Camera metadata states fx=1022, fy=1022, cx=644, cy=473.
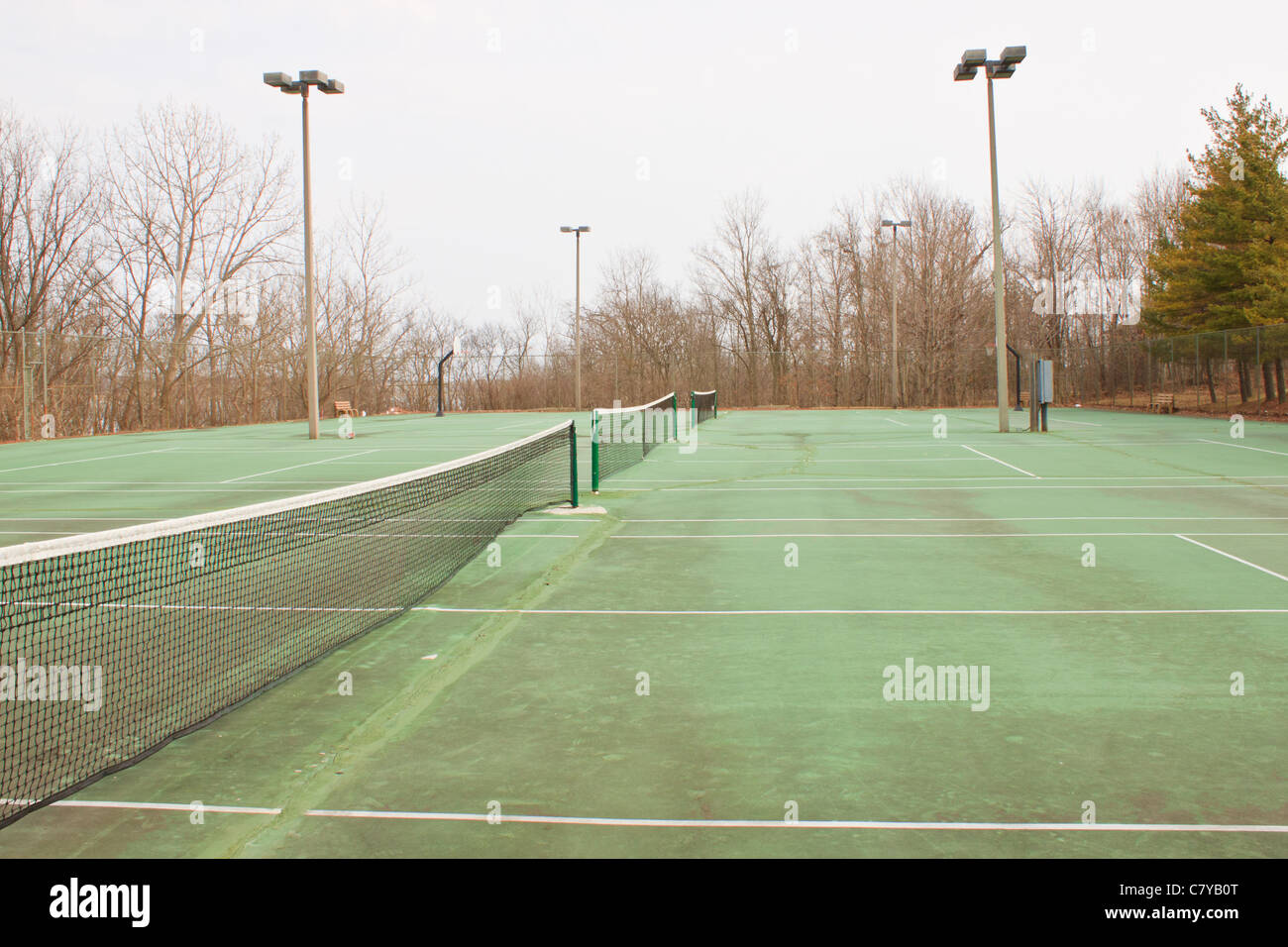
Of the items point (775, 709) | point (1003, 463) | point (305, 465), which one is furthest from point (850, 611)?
point (305, 465)

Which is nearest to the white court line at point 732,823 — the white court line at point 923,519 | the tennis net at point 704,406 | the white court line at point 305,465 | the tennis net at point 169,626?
the tennis net at point 169,626

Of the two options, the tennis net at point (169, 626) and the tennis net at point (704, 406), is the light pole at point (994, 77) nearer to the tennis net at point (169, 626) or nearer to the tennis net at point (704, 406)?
the tennis net at point (704, 406)

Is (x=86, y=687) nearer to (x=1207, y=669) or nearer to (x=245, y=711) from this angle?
(x=245, y=711)

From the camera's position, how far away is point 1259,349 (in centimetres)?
2770

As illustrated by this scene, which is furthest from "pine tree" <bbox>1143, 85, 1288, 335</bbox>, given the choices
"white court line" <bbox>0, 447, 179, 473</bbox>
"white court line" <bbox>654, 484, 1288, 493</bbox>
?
"white court line" <bbox>0, 447, 179, 473</bbox>

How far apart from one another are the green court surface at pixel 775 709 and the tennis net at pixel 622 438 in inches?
99.7

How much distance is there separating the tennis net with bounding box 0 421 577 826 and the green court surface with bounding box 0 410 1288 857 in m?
0.25

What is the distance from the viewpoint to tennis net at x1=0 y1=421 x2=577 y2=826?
4512mm

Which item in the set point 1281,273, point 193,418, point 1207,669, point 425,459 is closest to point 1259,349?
point 1281,273

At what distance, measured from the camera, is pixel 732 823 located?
3668 mm

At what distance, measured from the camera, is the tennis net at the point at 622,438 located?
14.5 metres

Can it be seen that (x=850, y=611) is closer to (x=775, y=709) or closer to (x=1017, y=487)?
(x=775, y=709)
